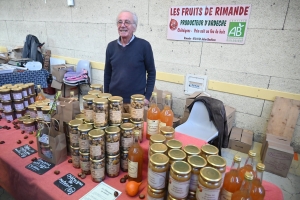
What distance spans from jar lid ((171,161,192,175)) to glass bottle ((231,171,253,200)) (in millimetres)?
195

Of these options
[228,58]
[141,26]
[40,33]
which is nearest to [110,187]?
→ [228,58]

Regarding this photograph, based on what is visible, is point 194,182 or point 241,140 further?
point 241,140

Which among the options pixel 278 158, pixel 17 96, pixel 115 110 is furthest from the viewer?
pixel 278 158

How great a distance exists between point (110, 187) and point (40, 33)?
554 cm

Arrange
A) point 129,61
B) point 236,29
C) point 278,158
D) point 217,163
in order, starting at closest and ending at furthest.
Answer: point 217,163 → point 129,61 → point 278,158 → point 236,29

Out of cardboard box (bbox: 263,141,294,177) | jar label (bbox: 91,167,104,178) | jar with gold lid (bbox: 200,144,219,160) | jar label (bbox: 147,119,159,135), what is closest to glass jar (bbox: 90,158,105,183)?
jar label (bbox: 91,167,104,178)

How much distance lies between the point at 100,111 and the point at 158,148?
0.38 metres

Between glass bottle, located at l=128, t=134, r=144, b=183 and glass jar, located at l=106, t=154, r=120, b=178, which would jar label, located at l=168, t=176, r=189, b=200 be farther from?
glass jar, located at l=106, t=154, r=120, b=178

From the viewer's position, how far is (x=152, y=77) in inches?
83.1

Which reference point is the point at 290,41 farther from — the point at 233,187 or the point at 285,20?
the point at 233,187

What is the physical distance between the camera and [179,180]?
2.38 feet

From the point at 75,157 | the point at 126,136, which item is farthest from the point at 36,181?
the point at 126,136

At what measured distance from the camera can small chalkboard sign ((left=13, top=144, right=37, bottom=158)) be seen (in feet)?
4.05

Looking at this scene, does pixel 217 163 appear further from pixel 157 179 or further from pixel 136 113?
pixel 136 113
